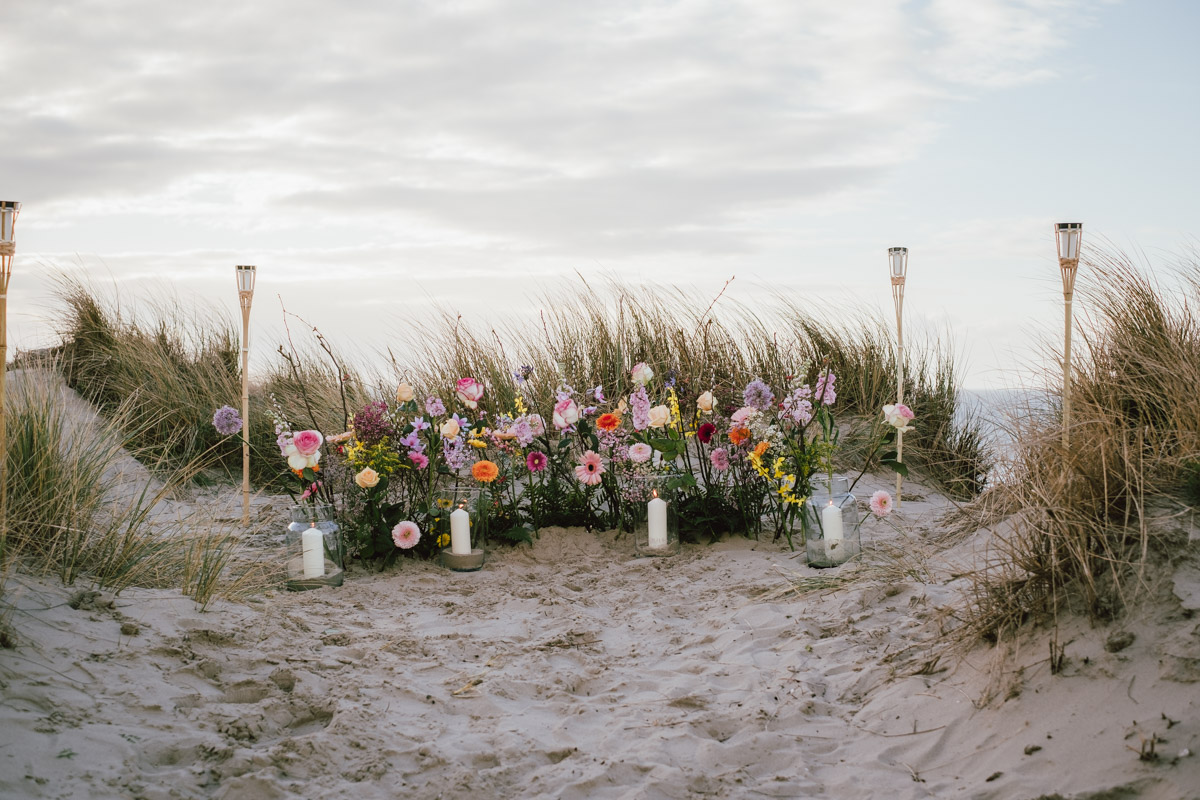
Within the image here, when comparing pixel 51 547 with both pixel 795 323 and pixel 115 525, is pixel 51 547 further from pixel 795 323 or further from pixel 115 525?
pixel 795 323

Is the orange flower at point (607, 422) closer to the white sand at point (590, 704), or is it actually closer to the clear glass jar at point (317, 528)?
the white sand at point (590, 704)

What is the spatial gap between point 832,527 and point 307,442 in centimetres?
261

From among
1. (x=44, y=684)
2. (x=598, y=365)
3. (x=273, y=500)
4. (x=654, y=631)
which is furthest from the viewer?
(x=598, y=365)

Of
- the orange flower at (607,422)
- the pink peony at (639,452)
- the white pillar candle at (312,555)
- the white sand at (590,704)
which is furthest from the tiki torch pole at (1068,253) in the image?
the white pillar candle at (312,555)

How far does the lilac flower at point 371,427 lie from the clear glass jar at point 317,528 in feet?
1.43

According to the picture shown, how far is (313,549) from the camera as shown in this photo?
173 inches

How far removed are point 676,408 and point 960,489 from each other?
3058 millimetres

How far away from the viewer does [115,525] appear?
3.63 m

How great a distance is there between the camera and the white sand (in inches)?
92.5

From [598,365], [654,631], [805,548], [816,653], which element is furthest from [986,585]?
[598,365]

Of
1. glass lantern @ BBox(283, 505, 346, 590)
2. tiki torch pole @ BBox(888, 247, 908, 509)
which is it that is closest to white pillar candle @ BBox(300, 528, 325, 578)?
glass lantern @ BBox(283, 505, 346, 590)

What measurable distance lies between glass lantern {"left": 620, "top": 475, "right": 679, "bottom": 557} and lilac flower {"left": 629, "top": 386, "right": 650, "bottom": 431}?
0.31m

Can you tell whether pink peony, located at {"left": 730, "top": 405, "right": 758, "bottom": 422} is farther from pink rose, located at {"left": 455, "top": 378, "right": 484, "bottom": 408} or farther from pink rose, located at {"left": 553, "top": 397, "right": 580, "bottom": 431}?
pink rose, located at {"left": 455, "top": 378, "right": 484, "bottom": 408}

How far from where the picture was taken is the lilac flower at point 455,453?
190 inches
